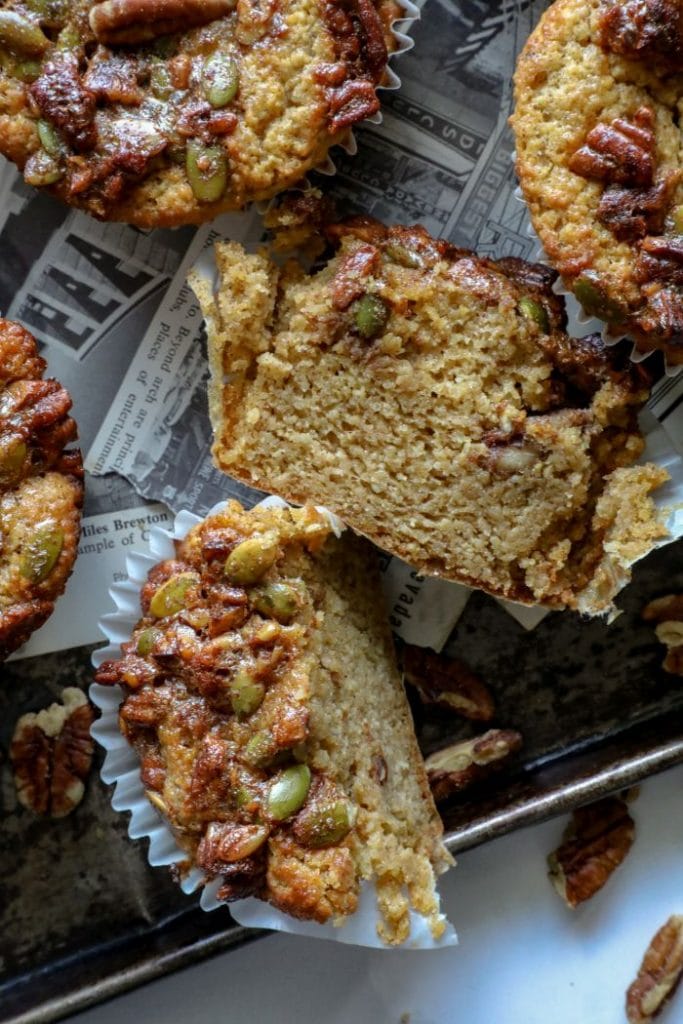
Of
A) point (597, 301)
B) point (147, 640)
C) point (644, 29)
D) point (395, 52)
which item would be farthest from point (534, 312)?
point (147, 640)

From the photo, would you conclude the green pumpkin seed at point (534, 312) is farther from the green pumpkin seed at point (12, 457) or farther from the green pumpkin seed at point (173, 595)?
the green pumpkin seed at point (12, 457)

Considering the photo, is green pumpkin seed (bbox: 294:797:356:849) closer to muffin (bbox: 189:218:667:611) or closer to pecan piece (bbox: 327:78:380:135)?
muffin (bbox: 189:218:667:611)

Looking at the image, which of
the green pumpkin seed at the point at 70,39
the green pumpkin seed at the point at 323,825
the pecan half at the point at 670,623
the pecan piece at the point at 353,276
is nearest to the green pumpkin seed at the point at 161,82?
the green pumpkin seed at the point at 70,39

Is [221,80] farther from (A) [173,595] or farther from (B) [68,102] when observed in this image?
(A) [173,595]

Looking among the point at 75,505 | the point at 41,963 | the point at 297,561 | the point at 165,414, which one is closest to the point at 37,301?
the point at 165,414

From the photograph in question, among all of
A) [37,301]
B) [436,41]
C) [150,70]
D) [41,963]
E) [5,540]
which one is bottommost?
[41,963]

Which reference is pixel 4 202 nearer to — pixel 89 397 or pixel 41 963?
pixel 89 397
